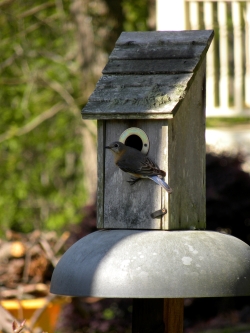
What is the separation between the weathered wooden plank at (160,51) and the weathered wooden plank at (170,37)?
28 millimetres

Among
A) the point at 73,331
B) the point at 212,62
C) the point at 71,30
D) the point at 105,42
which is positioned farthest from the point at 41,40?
the point at 73,331

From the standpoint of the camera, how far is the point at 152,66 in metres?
3.14

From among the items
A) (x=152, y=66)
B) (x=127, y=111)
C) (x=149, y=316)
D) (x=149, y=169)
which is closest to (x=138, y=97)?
(x=127, y=111)

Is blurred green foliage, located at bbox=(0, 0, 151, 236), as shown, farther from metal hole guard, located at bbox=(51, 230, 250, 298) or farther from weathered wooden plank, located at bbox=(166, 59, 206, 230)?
metal hole guard, located at bbox=(51, 230, 250, 298)

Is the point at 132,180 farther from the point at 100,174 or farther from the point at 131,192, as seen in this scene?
the point at 100,174

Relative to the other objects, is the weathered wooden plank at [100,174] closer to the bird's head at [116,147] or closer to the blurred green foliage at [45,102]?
the bird's head at [116,147]

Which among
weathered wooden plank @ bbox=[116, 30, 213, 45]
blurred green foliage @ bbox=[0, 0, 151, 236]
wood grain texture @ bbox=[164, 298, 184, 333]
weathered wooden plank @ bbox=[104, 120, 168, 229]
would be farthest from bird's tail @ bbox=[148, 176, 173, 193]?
blurred green foliage @ bbox=[0, 0, 151, 236]

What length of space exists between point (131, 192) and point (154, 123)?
1.08 feet

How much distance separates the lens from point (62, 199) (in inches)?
487

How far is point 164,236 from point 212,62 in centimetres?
515

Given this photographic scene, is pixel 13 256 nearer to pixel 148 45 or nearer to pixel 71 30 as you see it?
pixel 148 45

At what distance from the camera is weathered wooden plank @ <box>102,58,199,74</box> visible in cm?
309

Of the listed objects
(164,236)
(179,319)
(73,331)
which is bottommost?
(73,331)

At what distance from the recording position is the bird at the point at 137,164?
2906 mm
